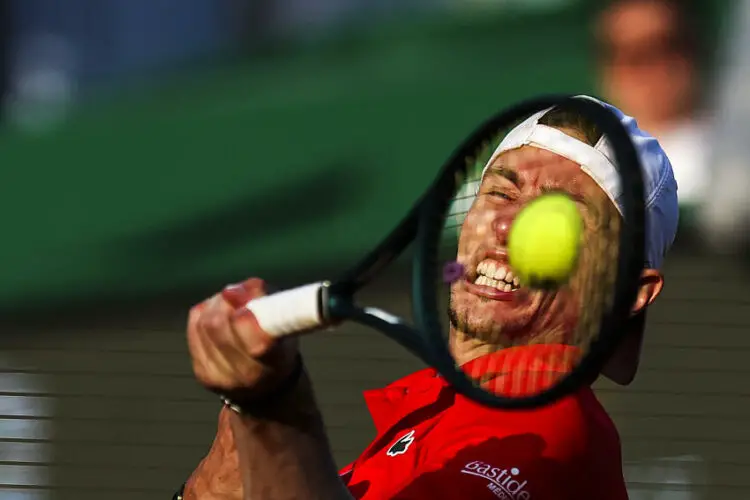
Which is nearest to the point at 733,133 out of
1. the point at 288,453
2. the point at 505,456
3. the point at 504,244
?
the point at 504,244

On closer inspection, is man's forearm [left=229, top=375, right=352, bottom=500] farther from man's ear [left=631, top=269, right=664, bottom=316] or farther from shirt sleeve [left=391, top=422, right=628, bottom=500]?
man's ear [left=631, top=269, right=664, bottom=316]

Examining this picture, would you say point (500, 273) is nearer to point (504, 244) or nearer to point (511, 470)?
point (504, 244)

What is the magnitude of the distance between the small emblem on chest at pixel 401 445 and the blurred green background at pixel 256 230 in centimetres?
304

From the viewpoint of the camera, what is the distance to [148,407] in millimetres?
5836

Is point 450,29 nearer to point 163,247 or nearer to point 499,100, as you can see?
point 499,100

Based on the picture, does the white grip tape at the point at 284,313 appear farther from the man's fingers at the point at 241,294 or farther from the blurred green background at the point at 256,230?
the blurred green background at the point at 256,230

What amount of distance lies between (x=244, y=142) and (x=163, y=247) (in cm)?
50

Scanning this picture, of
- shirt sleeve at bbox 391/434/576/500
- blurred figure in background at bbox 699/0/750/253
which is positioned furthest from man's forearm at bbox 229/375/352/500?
blurred figure in background at bbox 699/0/750/253

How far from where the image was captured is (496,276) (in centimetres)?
244

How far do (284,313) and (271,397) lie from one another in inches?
5.1

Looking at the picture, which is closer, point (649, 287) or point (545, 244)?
point (545, 244)

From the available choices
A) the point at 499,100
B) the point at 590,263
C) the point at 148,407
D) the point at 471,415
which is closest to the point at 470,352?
the point at 471,415

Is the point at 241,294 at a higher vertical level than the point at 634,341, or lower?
higher

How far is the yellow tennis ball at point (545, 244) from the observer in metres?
2.05
